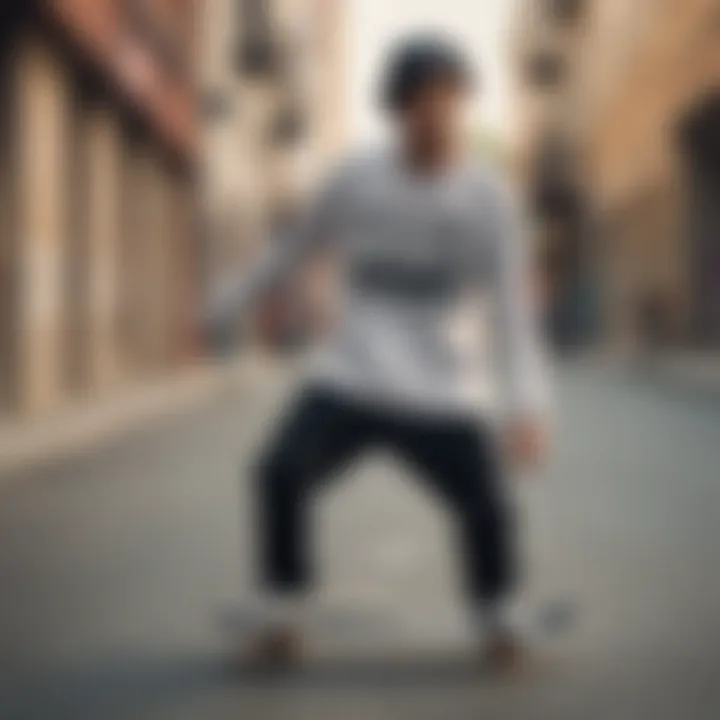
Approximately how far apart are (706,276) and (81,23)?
989 cm

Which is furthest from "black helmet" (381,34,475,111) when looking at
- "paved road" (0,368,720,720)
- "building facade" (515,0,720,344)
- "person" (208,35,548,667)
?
"building facade" (515,0,720,344)

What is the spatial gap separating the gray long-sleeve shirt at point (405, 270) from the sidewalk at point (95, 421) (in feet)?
17.7

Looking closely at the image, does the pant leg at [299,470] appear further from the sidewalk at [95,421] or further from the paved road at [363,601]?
the sidewalk at [95,421]

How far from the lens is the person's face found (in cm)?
350

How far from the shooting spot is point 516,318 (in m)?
3.71

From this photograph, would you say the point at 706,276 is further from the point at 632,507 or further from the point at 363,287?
the point at 363,287

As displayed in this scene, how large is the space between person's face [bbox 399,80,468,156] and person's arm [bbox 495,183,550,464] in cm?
17

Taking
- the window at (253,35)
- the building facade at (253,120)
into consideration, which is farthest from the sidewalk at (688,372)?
the window at (253,35)

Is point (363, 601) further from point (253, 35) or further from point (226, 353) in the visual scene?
point (226, 353)

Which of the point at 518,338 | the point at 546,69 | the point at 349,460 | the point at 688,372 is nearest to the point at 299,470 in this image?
the point at 349,460

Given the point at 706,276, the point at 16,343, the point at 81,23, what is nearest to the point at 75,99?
the point at 81,23

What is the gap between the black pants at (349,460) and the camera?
142 inches

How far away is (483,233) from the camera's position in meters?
3.60

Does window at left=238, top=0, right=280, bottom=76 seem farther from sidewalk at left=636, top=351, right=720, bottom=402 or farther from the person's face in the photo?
the person's face
